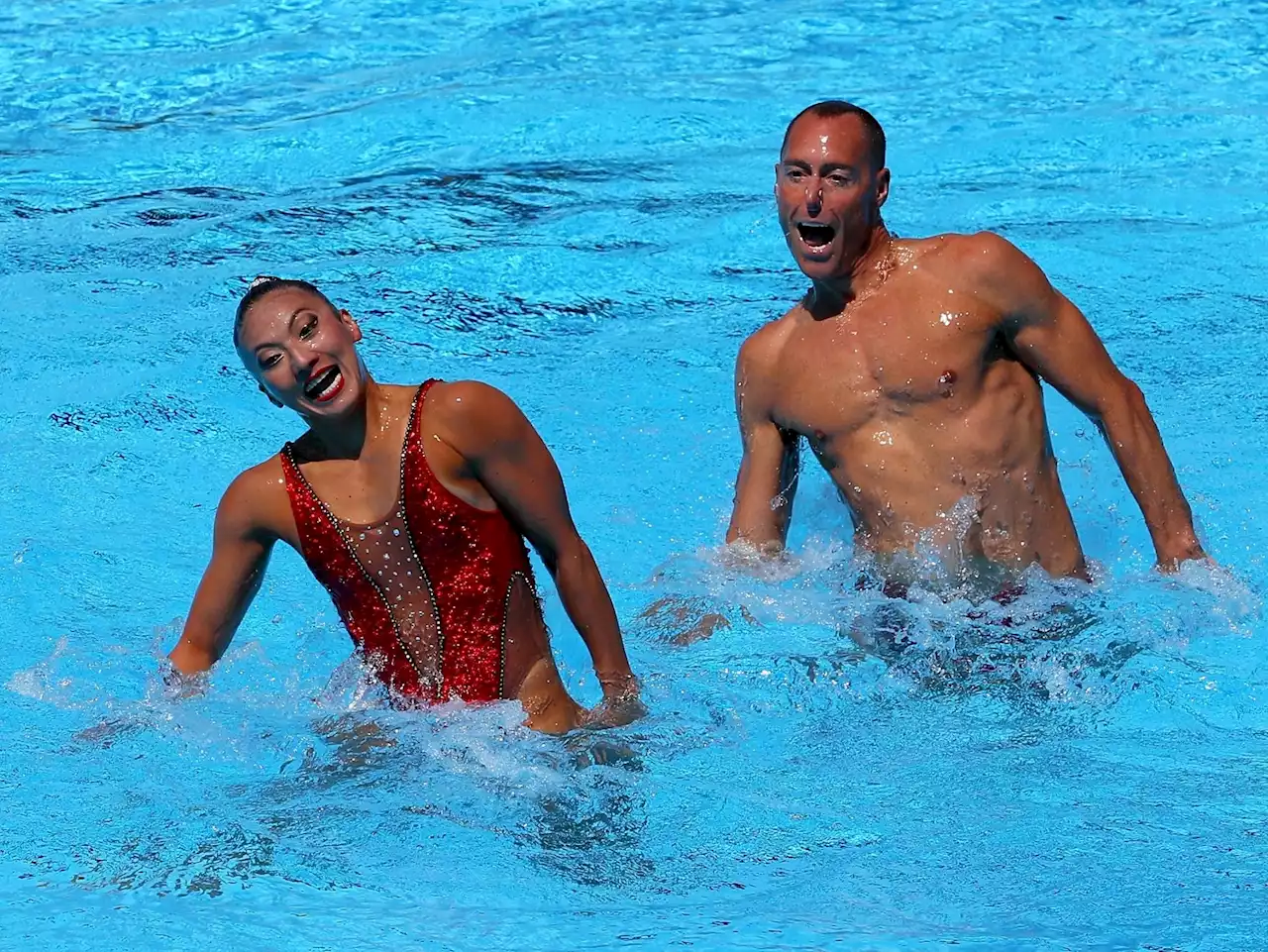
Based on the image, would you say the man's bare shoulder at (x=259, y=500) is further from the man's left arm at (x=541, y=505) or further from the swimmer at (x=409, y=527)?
the man's left arm at (x=541, y=505)

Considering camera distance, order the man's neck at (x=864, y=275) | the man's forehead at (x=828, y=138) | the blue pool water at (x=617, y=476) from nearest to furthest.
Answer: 1. the blue pool water at (x=617, y=476)
2. the man's forehead at (x=828, y=138)
3. the man's neck at (x=864, y=275)

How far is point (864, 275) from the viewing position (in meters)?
5.01

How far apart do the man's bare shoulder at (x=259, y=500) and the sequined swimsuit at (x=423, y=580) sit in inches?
1.0

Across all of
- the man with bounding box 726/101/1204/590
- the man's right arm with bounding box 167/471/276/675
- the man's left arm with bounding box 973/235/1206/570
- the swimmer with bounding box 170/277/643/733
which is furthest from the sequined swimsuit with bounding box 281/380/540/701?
the man's left arm with bounding box 973/235/1206/570

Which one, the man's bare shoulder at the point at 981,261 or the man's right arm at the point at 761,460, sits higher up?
the man's bare shoulder at the point at 981,261

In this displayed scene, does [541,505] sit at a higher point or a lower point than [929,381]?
lower

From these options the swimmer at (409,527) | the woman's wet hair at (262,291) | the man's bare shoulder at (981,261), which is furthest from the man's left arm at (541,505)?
the man's bare shoulder at (981,261)

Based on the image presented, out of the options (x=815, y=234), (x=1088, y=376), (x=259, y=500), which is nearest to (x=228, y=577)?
(x=259, y=500)

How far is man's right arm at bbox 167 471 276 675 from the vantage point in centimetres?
430

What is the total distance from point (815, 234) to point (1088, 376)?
0.82 metres

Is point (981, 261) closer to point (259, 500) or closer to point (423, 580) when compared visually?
point (423, 580)

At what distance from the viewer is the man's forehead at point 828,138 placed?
4824mm

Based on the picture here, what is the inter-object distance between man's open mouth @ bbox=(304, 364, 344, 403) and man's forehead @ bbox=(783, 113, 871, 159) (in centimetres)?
145

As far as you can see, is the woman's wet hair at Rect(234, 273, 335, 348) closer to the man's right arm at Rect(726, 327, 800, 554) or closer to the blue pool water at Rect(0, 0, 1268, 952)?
the blue pool water at Rect(0, 0, 1268, 952)
